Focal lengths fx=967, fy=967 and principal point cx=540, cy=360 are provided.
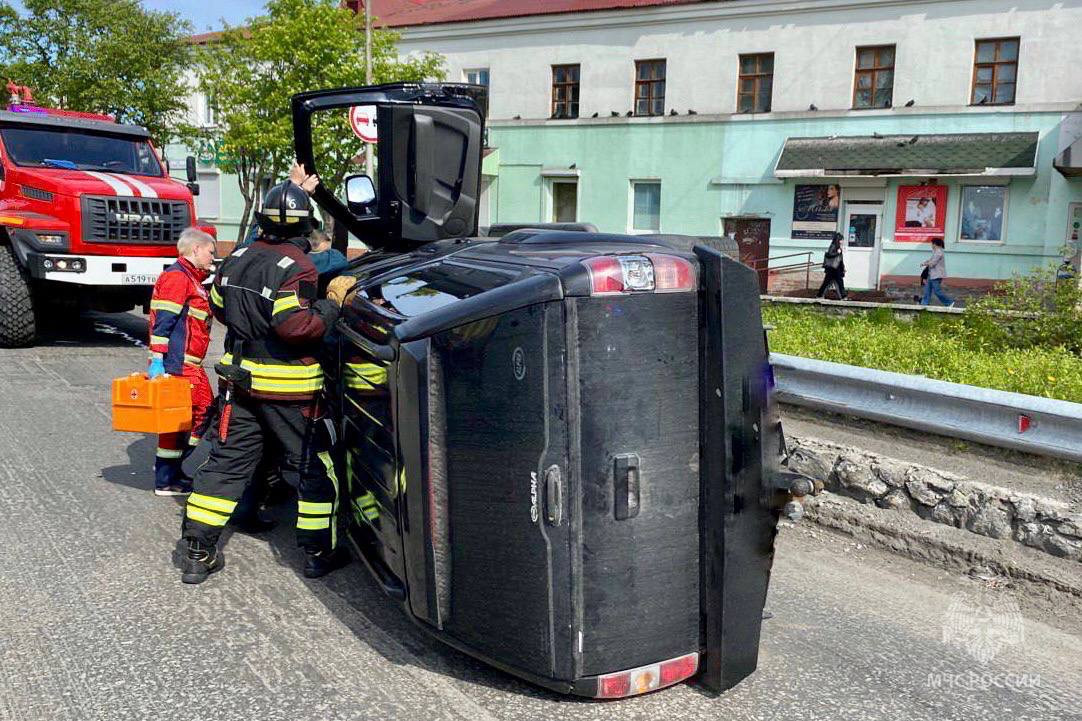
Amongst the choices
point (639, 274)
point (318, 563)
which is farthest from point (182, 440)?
point (639, 274)

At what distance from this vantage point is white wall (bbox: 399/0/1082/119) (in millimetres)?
22797

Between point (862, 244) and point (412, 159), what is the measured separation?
20.9 meters

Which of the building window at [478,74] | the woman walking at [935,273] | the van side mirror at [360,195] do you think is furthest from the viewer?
the building window at [478,74]

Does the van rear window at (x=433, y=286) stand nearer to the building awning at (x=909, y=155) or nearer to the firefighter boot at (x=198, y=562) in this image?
the firefighter boot at (x=198, y=562)

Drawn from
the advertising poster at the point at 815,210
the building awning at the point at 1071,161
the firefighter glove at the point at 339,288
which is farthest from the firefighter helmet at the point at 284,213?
the advertising poster at the point at 815,210

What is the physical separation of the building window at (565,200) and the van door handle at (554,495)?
1052 inches

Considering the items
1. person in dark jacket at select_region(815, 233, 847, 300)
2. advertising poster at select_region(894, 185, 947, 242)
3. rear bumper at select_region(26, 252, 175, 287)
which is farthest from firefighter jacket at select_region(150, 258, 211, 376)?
advertising poster at select_region(894, 185, 947, 242)

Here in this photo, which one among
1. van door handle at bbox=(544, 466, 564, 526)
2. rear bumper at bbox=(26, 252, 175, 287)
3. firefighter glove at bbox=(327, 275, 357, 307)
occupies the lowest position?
van door handle at bbox=(544, 466, 564, 526)

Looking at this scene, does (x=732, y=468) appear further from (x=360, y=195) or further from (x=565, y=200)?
(x=565, y=200)

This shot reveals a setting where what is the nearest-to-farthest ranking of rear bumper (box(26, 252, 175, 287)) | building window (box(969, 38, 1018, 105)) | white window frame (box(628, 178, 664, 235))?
rear bumper (box(26, 252, 175, 287)), building window (box(969, 38, 1018, 105)), white window frame (box(628, 178, 664, 235))

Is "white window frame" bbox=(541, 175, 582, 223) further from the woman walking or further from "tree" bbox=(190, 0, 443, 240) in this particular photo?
the woman walking

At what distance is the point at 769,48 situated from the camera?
25578 millimetres

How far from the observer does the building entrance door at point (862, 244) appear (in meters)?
24.7

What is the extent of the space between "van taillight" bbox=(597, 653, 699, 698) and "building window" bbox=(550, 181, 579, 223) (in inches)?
1047
